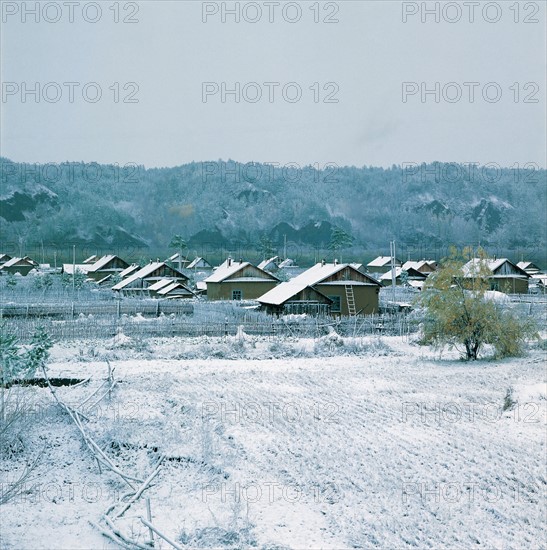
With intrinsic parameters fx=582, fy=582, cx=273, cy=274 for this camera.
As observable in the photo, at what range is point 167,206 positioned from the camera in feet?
540

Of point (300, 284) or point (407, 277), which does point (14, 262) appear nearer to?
point (407, 277)

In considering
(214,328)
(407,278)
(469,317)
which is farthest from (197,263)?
(469,317)

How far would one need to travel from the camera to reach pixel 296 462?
10.8 m

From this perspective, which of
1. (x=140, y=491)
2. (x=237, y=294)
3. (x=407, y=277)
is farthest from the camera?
(x=407, y=277)

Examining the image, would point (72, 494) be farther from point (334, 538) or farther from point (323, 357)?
point (323, 357)

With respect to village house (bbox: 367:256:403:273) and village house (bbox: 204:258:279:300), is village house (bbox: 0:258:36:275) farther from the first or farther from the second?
village house (bbox: 367:256:403:273)

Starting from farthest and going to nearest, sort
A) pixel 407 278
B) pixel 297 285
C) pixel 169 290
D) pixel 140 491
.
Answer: pixel 407 278
pixel 169 290
pixel 297 285
pixel 140 491

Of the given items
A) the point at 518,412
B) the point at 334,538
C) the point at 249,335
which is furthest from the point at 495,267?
the point at 334,538

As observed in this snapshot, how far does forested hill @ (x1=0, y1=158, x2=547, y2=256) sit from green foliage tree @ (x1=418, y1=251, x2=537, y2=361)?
121 meters

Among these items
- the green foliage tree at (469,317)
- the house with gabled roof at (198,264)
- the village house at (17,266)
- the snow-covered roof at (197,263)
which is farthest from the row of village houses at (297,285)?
the house with gabled roof at (198,264)

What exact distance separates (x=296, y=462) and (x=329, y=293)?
2434cm

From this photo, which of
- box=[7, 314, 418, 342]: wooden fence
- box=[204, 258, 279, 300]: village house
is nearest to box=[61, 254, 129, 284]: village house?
box=[204, 258, 279, 300]: village house

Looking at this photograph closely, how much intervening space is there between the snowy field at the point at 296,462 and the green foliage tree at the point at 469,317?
3343 mm

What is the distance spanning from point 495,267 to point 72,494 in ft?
154
